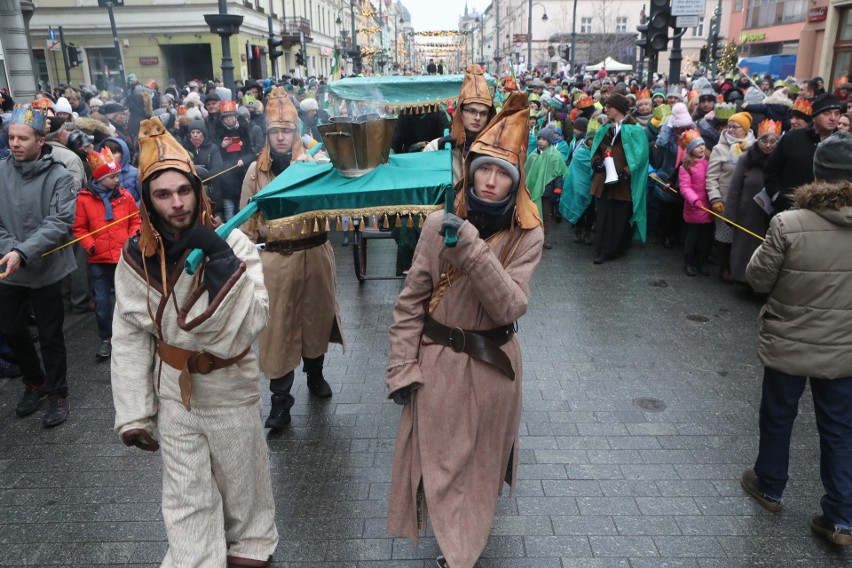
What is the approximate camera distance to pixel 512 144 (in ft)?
9.20

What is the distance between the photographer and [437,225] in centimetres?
291

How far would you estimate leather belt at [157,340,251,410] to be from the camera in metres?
2.86

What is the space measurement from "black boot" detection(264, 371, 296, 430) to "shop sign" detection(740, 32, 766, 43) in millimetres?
42537

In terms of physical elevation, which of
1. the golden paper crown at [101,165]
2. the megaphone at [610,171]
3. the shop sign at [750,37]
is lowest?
the megaphone at [610,171]

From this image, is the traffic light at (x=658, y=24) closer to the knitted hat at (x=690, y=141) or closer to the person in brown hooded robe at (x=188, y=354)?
the knitted hat at (x=690, y=141)

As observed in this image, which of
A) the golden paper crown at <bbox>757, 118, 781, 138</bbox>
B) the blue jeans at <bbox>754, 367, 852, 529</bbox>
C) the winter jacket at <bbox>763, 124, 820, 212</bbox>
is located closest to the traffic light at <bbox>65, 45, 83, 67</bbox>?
the golden paper crown at <bbox>757, 118, 781, 138</bbox>

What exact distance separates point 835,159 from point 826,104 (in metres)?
3.50

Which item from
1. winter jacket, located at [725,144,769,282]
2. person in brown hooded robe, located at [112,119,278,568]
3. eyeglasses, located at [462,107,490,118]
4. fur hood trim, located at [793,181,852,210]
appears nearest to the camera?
person in brown hooded robe, located at [112,119,278,568]

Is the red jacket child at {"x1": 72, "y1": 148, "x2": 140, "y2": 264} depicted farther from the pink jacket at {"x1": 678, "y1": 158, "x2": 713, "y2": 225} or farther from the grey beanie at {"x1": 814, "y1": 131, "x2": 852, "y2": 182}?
the pink jacket at {"x1": 678, "y1": 158, "x2": 713, "y2": 225}

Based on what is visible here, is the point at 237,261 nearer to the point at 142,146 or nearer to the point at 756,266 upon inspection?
the point at 142,146

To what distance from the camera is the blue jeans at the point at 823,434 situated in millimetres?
3447

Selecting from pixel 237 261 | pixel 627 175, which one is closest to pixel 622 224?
pixel 627 175

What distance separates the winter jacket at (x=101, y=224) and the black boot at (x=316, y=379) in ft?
6.64

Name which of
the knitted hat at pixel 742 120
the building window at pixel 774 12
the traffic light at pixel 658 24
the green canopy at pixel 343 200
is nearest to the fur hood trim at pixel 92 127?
the green canopy at pixel 343 200
